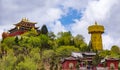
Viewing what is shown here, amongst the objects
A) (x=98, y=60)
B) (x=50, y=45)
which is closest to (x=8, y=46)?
(x=50, y=45)

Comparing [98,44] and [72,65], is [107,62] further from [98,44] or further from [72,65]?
[98,44]

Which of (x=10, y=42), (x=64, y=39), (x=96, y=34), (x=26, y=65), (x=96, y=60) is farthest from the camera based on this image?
(x=96, y=34)

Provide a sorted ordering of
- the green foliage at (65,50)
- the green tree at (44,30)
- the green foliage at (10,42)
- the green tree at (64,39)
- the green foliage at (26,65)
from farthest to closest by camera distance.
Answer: the green tree at (44,30)
the green tree at (64,39)
the green foliage at (10,42)
the green foliage at (65,50)
the green foliage at (26,65)

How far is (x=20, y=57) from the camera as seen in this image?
168 feet

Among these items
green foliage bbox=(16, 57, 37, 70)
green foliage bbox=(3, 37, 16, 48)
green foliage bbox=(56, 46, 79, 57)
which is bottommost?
green foliage bbox=(16, 57, 37, 70)

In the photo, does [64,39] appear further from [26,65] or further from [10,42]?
[26,65]

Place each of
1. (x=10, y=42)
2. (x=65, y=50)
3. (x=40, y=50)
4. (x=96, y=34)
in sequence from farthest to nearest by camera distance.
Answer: (x=96, y=34) < (x=10, y=42) < (x=40, y=50) < (x=65, y=50)

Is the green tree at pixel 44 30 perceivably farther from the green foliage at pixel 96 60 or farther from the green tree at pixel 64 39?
the green foliage at pixel 96 60

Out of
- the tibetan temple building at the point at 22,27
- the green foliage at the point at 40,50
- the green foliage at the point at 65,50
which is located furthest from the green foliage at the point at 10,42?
the tibetan temple building at the point at 22,27

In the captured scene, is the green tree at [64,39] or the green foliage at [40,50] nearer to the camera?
the green foliage at [40,50]

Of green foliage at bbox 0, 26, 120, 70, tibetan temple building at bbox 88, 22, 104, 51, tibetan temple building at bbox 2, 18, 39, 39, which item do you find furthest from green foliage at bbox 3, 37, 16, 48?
tibetan temple building at bbox 88, 22, 104, 51

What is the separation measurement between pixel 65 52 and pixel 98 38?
43.8 ft

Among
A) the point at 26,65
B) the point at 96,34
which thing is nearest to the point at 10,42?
the point at 26,65

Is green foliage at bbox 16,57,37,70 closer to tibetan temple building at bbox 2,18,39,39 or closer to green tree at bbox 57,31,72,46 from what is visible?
green tree at bbox 57,31,72,46
